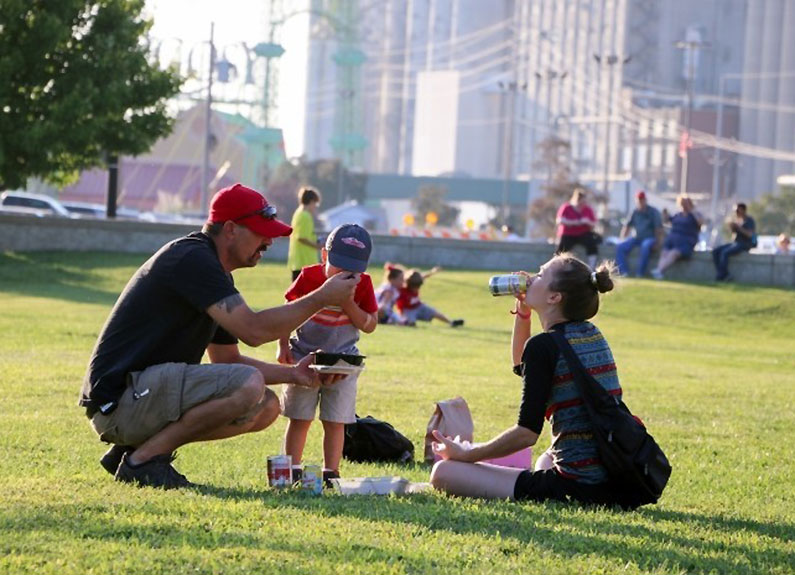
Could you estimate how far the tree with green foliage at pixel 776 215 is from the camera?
9456 cm

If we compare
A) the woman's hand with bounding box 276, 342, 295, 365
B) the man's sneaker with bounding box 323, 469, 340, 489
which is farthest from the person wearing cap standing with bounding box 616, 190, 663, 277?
the man's sneaker with bounding box 323, 469, 340, 489

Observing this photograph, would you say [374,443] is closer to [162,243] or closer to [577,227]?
[577,227]

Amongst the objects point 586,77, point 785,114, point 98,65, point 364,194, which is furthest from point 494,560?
point 586,77

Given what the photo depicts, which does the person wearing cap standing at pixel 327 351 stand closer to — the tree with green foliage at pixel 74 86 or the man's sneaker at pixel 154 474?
the man's sneaker at pixel 154 474

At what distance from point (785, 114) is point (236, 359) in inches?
4977

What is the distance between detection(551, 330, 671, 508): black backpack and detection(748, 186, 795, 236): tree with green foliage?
89.4 m

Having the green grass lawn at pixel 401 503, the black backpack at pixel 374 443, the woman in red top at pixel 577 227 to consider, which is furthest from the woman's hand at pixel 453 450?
the woman in red top at pixel 577 227

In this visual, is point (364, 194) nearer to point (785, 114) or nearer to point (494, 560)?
point (785, 114)

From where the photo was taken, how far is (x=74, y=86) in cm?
3622

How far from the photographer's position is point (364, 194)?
A: 11994 centimetres

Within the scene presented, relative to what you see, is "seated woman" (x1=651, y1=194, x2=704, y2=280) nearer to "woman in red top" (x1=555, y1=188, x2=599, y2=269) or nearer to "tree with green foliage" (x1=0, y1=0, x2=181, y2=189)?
"woman in red top" (x1=555, y1=188, x2=599, y2=269)

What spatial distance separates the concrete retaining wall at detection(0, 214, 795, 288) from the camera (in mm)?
36781

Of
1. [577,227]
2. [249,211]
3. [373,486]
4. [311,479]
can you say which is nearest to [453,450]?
[373,486]

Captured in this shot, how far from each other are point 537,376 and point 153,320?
1.77 m
